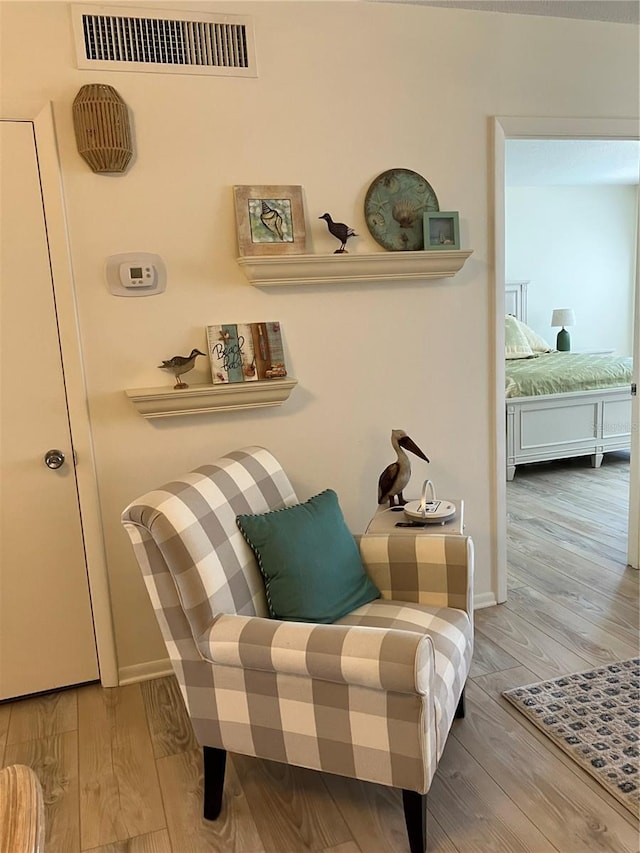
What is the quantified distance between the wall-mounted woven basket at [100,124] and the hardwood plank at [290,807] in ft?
6.47

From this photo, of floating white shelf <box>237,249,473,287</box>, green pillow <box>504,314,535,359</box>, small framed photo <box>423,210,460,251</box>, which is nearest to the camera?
floating white shelf <box>237,249,473,287</box>

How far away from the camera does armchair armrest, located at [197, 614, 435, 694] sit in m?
1.47

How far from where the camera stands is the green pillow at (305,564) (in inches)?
73.8

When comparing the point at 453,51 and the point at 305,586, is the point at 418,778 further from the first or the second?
the point at 453,51

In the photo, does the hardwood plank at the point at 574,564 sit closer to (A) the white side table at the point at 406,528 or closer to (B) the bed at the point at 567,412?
(A) the white side table at the point at 406,528

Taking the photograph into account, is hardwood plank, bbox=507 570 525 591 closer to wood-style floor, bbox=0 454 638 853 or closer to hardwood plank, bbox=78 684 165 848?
wood-style floor, bbox=0 454 638 853

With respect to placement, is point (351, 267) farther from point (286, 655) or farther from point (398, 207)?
point (286, 655)

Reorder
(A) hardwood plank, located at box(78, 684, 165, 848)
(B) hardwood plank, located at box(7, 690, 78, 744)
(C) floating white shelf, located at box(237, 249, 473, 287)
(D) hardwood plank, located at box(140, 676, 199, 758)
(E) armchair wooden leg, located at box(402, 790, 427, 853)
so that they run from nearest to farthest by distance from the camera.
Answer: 1. (E) armchair wooden leg, located at box(402, 790, 427, 853)
2. (A) hardwood plank, located at box(78, 684, 165, 848)
3. (D) hardwood plank, located at box(140, 676, 199, 758)
4. (B) hardwood plank, located at box(7, 690, 78, 744)
5. (C) floating white shelf, located at box(237, 249, 473, 287)

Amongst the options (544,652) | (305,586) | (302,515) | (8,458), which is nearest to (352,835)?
(305,586)

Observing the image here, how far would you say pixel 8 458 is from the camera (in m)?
2.33

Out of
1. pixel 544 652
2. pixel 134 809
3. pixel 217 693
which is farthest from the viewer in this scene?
pixel 544 652

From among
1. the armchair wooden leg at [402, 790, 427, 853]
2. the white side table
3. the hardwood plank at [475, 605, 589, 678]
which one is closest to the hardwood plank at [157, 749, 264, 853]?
the armchair wooden leg at [402, 790, 427, 853]

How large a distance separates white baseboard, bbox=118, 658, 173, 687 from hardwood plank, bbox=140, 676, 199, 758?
0.08 feet

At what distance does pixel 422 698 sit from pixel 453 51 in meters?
2.35
